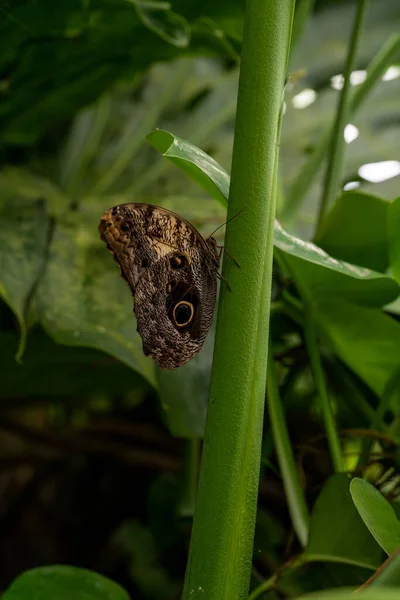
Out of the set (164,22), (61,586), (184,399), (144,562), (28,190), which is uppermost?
(164,22)

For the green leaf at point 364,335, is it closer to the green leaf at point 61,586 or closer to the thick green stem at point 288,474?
the thick green stem at point 288,474

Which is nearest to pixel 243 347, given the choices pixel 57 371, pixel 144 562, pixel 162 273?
pixel 162 273

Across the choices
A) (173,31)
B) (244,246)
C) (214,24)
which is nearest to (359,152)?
(214,24)

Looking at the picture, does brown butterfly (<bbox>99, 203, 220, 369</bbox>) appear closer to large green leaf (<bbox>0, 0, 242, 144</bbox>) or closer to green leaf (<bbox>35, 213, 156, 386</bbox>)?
green leaf (<bbox>35, 213, 156, 386</bbox>)

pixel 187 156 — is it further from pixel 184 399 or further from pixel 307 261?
pixel 184 399

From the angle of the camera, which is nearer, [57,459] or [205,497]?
[205,497]

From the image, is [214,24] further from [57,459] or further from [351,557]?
[57,459]

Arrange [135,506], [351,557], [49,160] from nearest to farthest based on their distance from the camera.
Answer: [351,557] < [49,160] < [135,506]

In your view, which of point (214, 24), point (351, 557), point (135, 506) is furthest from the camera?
point (135, 506)
